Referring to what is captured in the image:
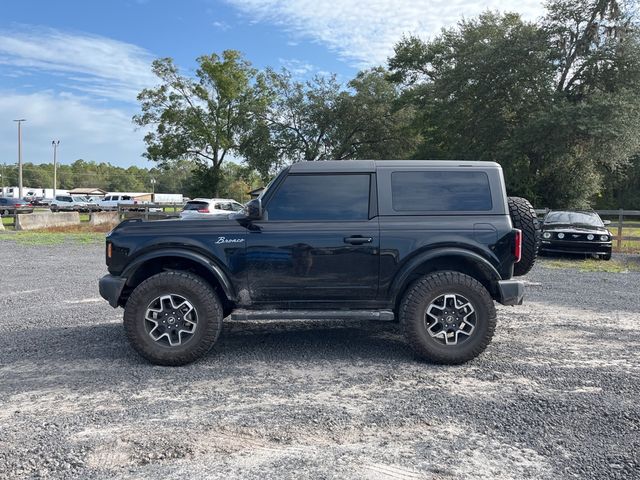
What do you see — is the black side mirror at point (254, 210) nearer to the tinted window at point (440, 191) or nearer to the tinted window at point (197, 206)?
the tinted window at point (440, 191)

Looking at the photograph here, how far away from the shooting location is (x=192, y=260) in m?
4.76

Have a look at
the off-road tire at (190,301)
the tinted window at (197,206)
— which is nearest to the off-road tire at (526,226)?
the off-road tire at (190,301)

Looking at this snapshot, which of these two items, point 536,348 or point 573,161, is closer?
point 536,348

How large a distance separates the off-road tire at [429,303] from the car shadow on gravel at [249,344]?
353mm

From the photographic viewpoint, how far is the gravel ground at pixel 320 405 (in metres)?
2.98

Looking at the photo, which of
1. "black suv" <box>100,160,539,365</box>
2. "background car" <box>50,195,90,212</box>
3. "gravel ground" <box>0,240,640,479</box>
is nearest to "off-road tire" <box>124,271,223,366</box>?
→ "black suv" <box>100,160,539,365</box>

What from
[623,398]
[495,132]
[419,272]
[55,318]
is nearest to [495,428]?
[623,398]

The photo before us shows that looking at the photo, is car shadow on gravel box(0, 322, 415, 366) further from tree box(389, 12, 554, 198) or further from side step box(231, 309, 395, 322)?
tree box(389, 12, 554, 198)

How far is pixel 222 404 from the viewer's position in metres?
3.83

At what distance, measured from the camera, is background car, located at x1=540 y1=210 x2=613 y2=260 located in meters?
12.9

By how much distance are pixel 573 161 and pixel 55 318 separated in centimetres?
2592

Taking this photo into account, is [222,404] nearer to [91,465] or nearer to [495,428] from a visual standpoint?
[91,465]

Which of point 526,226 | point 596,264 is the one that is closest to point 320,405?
point 526,226

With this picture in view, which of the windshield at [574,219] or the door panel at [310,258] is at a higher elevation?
the windshield at [574,219]
